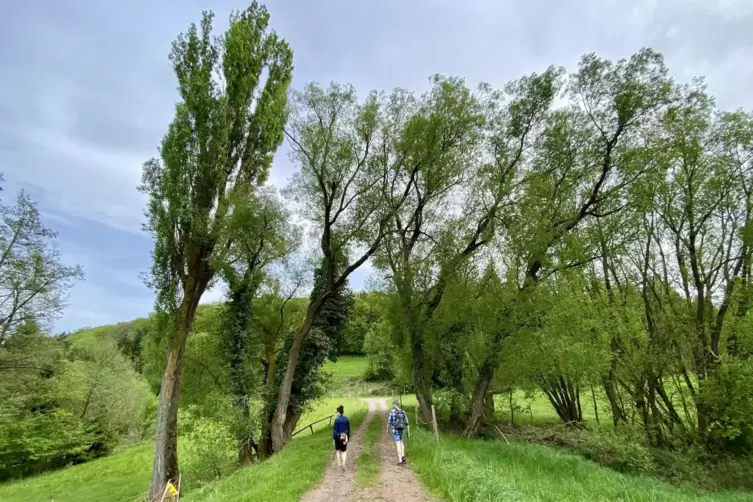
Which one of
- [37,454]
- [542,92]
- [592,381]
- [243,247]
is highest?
[542,92]

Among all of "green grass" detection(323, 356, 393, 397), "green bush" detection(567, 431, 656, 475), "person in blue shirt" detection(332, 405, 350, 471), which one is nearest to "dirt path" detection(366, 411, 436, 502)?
"person in blue shirt" detection(332, 405, 350, 471)

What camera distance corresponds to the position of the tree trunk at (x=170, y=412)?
14.8 metres

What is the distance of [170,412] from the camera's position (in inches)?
619

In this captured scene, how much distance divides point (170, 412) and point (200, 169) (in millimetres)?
10089

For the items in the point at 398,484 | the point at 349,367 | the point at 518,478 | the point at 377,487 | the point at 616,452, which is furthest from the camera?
the point at 349,367

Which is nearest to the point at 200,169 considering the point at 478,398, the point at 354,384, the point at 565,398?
the point at 478,398

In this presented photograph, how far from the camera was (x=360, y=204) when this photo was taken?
20312 millimetres

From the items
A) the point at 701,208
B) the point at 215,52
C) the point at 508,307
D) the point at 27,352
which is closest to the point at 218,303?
the point at 27,352

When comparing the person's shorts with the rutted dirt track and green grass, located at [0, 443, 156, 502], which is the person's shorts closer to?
the rutted dirt track

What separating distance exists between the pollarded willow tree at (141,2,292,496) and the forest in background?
0.09m

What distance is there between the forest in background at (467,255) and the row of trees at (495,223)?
0.10m

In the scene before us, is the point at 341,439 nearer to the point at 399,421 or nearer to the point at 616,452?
the point at 399,421

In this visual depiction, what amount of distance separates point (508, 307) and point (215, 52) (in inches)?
667

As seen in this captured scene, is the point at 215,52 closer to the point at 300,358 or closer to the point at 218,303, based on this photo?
the point at 218,303
